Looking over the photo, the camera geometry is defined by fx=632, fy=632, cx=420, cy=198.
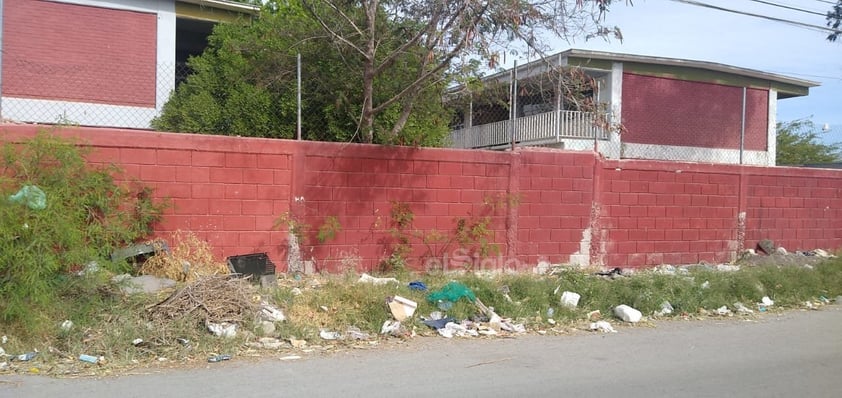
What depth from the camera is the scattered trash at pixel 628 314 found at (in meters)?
7.56

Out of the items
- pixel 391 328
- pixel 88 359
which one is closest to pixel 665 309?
pixel 391 328

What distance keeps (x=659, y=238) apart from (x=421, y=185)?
4672 mm

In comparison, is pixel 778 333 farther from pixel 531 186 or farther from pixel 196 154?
pixel 196 154

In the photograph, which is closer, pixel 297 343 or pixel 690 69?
pixel 297 343

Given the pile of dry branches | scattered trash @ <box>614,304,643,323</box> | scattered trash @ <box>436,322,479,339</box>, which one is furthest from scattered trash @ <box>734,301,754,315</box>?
the pile of dry branches

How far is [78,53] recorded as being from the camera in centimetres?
1525

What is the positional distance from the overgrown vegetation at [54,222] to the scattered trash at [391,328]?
2.89 m

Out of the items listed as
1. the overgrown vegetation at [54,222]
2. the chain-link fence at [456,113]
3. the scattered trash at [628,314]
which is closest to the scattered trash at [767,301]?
the scattered trash at [628,314]

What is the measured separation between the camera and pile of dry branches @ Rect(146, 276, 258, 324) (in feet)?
20.2

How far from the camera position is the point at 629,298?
8180 mm

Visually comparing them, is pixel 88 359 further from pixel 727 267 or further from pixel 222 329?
pixel 727 267

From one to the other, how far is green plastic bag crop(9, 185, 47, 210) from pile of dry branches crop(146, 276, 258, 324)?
1.44 m

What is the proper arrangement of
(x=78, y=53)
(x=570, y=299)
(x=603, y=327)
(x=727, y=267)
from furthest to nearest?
(x=78, y=53) < (x=727, y=267) < (x=570, y=299) < (x=603, y=327)

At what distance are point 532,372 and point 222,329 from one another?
2.95 m
